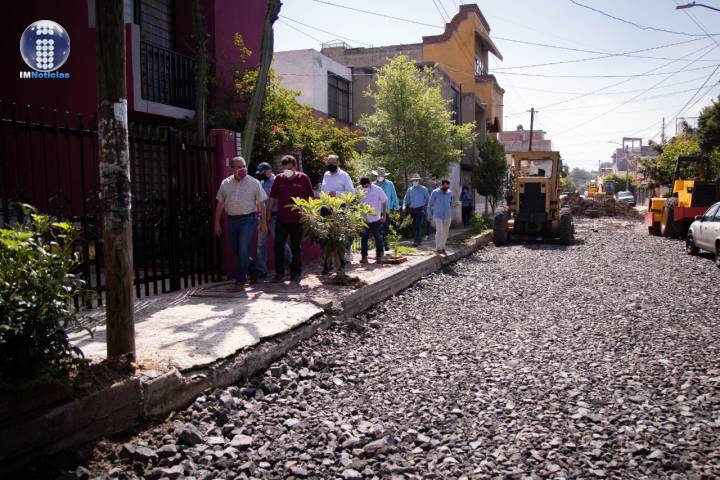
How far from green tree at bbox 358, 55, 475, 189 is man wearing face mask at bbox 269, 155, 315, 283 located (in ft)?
38.6

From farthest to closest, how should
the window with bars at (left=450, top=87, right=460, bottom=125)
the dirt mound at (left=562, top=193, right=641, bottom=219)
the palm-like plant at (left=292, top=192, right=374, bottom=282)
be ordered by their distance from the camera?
the dirt mound at (left=562, top=193, right=641, bottom=219) < the window with bars at (left=450, top=87, right=460, bottom=125) < the palm-like plant at (left=292, top=192, right=374, bottom=282)

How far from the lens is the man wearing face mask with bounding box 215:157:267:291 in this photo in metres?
7.52

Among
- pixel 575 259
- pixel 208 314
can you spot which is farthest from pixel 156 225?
pixel 575 259

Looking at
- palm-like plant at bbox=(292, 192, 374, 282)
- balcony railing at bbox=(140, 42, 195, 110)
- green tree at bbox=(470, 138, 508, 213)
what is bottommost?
palm-like plant at bbox=(292, 192, 374, 282)

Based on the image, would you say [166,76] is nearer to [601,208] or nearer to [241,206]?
[241,206]

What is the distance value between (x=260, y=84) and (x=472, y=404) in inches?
284

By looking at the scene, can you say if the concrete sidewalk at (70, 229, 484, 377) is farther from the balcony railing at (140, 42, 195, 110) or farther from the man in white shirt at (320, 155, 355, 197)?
the balcony railing at (140, 42, 195, 110)

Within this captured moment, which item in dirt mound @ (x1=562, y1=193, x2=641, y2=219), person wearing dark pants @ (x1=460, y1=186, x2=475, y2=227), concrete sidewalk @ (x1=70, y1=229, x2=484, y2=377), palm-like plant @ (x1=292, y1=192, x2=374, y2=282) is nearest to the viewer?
concrete sidewalk @ (x1=70, y1=229, x2=484, y2=377)

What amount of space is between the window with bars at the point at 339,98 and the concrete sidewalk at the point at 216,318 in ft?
49.8

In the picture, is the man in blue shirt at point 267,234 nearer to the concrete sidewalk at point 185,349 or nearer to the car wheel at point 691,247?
the concrete sidewalk at point 185,349

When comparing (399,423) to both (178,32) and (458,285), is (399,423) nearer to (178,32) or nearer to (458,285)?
(458,285)

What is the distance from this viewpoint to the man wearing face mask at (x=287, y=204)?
8.23 metres

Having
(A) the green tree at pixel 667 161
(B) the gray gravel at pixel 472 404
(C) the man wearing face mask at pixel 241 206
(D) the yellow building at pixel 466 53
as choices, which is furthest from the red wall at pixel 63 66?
(A) the green tree at pixel 667 161

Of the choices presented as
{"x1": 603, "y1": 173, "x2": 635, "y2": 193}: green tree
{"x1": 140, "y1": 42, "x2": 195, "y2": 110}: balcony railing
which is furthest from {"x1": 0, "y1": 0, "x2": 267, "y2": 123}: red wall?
{"x1": 603, "y1": 173, "x2": 635, "y2": 193}: green tree
